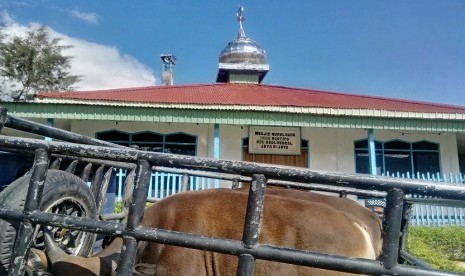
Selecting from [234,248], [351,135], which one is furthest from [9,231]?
[351,135]

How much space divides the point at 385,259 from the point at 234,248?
526 mm

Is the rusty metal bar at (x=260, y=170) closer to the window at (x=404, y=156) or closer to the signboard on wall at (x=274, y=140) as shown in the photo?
the signboard on wall at (x=274, y=140)

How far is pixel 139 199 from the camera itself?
1.48 metres

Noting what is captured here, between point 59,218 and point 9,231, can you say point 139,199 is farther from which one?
point 9,231

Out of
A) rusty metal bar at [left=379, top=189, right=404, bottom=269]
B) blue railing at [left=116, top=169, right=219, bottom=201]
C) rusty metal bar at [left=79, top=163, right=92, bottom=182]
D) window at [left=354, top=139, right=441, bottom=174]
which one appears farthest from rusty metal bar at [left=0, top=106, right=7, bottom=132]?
window at [left=354, top=139, right=441, bottom=174]

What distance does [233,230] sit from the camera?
2.34m

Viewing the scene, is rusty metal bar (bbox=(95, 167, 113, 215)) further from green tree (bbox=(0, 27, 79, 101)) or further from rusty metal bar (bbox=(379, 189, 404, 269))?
green tree (bbox=(0, 27, 79, 101))

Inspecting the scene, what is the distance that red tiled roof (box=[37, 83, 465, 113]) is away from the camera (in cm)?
1205

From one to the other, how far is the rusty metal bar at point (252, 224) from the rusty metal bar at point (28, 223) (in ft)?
2.71

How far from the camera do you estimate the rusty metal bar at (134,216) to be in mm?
1426

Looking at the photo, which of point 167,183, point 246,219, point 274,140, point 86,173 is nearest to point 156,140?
point 167,183

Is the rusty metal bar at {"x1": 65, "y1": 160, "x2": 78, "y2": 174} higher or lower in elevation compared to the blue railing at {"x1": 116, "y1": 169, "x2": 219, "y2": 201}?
higher

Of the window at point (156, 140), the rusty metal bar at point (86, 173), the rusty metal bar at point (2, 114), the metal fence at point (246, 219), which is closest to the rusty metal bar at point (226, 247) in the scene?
the metal fence at point (246, 219)

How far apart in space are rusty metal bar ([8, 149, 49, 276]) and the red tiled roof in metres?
9.90
